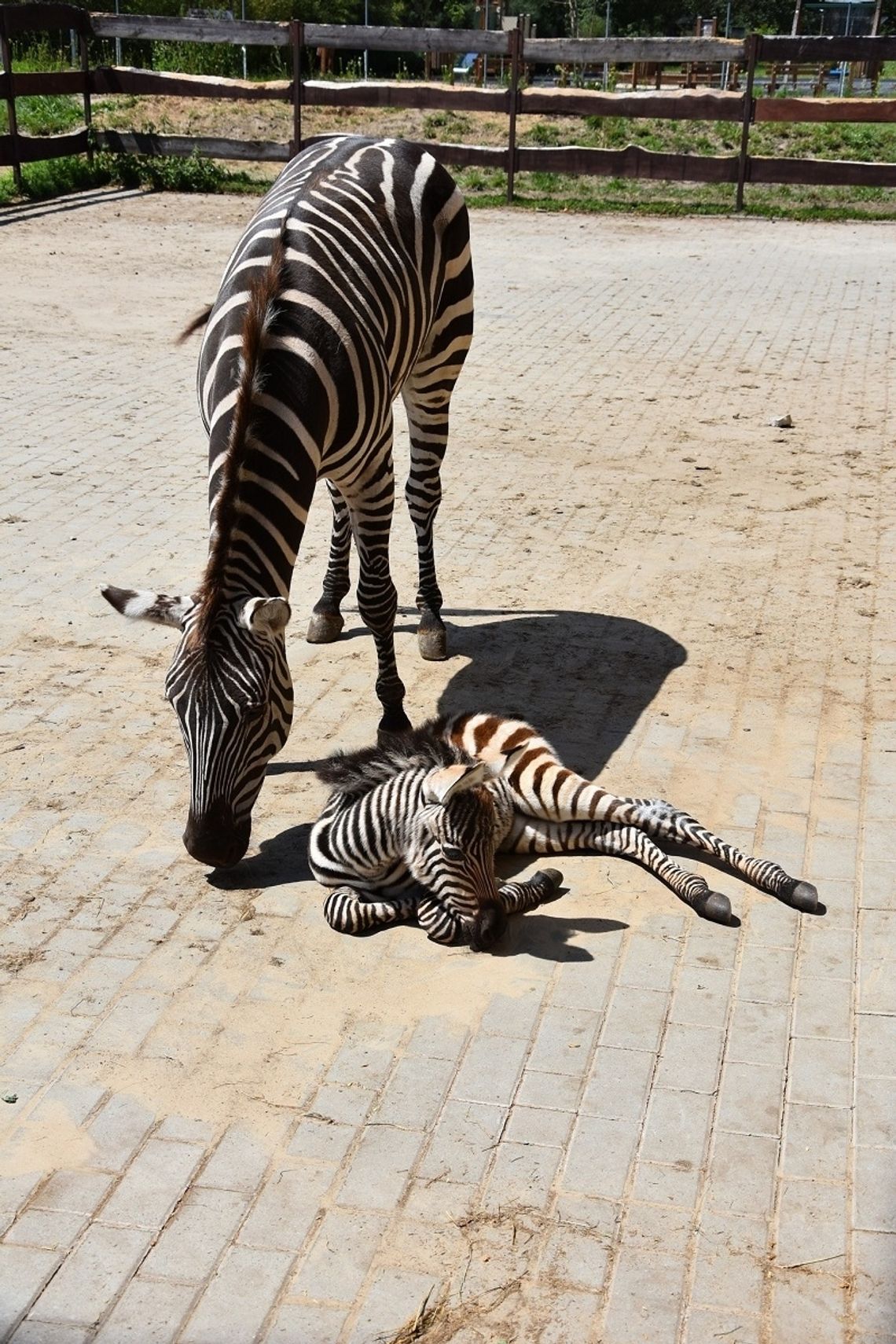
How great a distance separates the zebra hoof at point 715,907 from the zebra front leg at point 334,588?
290cm

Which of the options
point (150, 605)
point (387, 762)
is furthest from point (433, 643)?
point (150, 605)

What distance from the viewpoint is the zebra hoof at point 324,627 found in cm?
696

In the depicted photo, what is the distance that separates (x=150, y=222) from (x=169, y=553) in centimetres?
1218

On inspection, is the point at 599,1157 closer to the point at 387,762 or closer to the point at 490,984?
the point at 490,984

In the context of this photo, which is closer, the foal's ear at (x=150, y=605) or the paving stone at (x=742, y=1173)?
the paving stone at (x=742, y=1173)

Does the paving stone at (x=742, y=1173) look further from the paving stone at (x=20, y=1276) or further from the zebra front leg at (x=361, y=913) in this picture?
the paving stone at (x=20, y=1276)

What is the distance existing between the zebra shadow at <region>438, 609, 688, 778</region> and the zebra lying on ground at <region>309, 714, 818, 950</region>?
562mm

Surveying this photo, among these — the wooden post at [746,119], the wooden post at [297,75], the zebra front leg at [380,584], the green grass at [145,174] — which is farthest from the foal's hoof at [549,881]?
the green grass at [145,174]

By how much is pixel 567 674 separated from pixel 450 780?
231cm

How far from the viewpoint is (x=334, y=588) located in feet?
23.0

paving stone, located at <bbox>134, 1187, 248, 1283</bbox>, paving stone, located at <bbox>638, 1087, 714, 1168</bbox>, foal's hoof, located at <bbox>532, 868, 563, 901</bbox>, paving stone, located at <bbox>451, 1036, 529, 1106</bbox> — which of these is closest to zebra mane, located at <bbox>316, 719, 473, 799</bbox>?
foal's hoof, located at <bbox>532, 868, 563, 901</bbox>

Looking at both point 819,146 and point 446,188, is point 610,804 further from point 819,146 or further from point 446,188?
point 819,146

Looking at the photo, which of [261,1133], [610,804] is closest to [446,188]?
[610,804]

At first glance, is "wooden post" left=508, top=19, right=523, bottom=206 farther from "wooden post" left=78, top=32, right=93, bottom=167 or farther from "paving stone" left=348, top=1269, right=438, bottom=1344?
"paving stone" left=348, top=1269, right=438, bottom=1344
